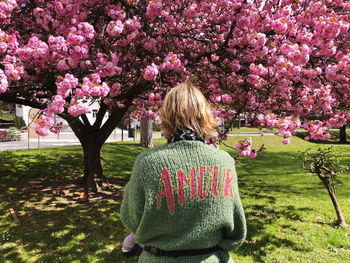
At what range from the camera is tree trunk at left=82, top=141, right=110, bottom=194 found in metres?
7.56

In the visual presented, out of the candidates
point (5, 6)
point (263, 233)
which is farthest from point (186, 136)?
point (263, 233)

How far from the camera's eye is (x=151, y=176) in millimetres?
1547

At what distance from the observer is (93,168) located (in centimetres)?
769

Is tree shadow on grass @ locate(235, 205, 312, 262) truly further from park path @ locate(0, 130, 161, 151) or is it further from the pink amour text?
park path @ locate(0, 130, 161, 151)

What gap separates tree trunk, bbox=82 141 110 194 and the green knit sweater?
6.25 m

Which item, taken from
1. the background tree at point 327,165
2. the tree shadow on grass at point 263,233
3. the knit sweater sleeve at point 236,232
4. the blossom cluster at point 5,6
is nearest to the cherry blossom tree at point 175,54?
the blossom cluster at point 5,6

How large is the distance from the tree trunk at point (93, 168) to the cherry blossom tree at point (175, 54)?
5.57 ft

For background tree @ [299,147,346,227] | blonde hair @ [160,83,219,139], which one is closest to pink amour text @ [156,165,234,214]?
blonde hair @ [160,83,219,139]

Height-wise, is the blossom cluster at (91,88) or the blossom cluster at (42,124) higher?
the blossom cluster at (91,88)

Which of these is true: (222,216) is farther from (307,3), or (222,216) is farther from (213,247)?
(307,3)

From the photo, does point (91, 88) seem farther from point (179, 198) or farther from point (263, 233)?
point (263, 233)

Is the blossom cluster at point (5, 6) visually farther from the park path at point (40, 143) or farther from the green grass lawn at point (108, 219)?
the park path at point (40, 143)

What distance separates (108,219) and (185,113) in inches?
188

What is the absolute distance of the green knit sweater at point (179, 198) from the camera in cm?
155
